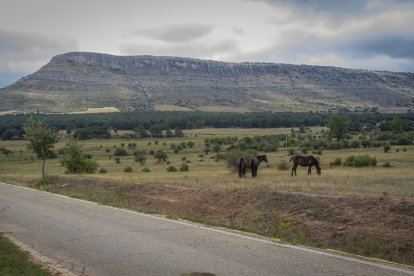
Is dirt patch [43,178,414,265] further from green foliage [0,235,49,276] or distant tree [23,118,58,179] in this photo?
distant tree [23,118,58,179]

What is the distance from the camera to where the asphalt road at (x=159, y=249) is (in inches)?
374

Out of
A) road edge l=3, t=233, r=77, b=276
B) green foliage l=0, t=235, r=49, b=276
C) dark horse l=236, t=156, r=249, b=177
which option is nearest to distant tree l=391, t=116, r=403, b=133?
dark horse l=236, t=156, r=249, b=177

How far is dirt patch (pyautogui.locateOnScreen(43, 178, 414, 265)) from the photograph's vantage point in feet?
38.6

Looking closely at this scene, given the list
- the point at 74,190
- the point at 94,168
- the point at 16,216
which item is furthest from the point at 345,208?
the point at 94,168

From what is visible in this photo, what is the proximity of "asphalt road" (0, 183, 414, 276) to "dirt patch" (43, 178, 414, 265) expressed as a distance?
1.27 metres

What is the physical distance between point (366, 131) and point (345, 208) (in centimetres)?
11598

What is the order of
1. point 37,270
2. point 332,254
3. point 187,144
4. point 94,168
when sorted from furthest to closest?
point 187,144 → point 94,168 → point 332,254 → point 37,270

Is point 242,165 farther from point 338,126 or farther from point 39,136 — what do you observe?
point 338,126

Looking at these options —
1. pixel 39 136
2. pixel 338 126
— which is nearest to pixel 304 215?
pixel 39 136

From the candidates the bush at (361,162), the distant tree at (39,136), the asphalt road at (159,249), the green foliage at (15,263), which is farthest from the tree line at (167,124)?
the green foliage at (15,263)

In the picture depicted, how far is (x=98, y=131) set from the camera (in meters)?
126

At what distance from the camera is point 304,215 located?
14.7m

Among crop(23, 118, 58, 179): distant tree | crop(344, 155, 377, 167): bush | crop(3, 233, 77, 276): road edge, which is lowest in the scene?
crop(344, 155, 377, 167): bush

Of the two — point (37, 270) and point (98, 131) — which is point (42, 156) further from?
point (98, 131)
